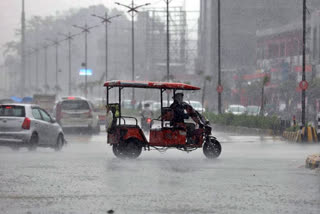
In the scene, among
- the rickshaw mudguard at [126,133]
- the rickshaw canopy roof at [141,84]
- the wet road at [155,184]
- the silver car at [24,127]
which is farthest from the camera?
the silver car at [24,127]

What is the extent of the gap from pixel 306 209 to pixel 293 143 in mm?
19881

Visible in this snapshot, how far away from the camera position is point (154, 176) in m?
15.6

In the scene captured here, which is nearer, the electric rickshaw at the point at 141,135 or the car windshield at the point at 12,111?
the electric rickshaw at the point at 141,135

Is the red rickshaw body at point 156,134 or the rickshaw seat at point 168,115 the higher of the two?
the rickshaw seat at point 168,115

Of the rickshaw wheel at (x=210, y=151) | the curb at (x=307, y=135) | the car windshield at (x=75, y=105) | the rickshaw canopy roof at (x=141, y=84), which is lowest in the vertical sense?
the curb at (x=307, y=135)

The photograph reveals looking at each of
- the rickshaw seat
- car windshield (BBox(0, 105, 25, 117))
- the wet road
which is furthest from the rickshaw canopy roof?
car windshield (BBox(0, 105, 25, 117))

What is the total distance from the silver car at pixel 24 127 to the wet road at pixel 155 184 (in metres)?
0.67

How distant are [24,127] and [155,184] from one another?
927 cm

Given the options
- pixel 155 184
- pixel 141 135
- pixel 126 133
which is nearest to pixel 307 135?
pixel 141 135

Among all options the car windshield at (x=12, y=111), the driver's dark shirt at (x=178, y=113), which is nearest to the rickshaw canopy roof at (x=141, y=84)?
the driver's dark shirt at (x=178, y=113)

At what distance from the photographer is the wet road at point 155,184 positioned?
1130 centimetres

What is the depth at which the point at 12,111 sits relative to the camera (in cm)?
2312

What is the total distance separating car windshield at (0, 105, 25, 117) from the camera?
22989 mm

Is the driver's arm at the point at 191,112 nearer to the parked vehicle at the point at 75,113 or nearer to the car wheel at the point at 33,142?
the car wheel at the point at 33,142
